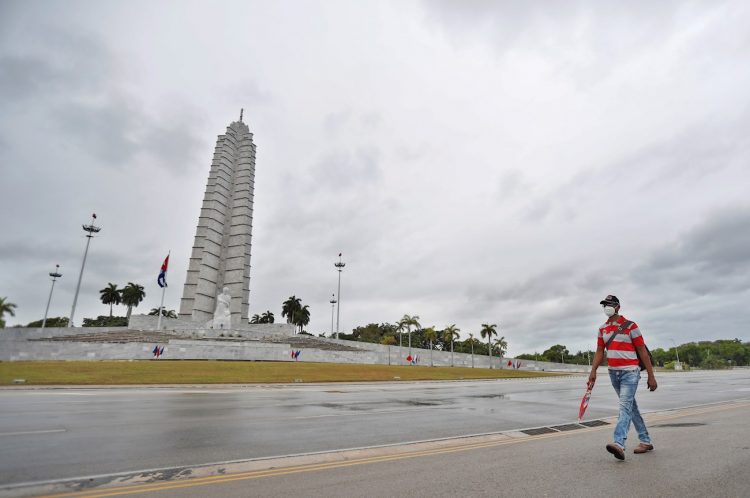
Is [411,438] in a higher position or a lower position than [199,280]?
lower

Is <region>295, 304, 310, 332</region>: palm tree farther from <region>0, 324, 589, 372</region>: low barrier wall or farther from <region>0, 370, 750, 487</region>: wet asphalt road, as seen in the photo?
<region>0, 370, 750, 487</region>: wet asphalt road

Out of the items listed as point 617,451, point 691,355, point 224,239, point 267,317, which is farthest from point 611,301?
point 691,355

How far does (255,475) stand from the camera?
4.93m

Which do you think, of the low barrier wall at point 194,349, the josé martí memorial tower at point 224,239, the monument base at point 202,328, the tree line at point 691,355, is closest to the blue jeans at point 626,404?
the low barrier wall at point 194,349

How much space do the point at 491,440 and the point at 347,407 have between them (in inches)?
237

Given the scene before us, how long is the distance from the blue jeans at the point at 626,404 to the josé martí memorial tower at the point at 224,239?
230ft

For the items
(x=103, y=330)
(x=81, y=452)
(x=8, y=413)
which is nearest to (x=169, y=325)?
(x=103, y=330)

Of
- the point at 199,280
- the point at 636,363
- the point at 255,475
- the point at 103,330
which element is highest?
the point at 199,280

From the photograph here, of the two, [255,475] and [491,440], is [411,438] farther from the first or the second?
[255,475]

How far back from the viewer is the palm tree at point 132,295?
10800 centimetres

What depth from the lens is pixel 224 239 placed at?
80.6 meters

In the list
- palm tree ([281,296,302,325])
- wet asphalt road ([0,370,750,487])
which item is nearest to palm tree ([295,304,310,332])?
palm tree ([281,296,302,325])

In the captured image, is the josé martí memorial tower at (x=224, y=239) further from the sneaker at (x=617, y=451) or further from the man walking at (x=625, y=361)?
the sneaker at (x=617, y=451)

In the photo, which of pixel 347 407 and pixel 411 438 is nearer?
pixel 411 438
